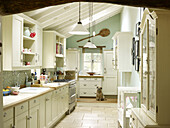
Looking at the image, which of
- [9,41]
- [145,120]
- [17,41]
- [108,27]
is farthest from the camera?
[108,27]

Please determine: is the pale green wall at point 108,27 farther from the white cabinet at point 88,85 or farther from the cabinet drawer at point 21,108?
the cabinet drawer at point 21,108

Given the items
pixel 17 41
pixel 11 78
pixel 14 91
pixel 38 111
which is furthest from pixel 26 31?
pixel 38 111

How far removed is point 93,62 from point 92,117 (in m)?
4.42

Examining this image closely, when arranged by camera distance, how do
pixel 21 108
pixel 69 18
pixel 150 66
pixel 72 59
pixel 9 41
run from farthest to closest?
pixel 72 59, pixel 69 18, pixel 9 41, pixel 21 108, pixel 150 66

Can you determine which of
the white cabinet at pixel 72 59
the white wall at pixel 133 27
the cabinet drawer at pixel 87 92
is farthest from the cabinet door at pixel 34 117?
the white cabinet at pixel 72 59

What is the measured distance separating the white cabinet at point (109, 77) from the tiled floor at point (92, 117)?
1488 mm

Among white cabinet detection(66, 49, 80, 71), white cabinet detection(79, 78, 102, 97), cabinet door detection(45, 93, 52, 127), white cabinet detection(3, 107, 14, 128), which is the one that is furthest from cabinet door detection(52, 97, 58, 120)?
white cabinet detection(66, 49, 80, 71)

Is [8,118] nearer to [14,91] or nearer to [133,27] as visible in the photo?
[14,91]

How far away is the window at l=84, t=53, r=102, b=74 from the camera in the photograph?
10.4 meters

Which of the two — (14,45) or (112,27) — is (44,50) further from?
(112,27)

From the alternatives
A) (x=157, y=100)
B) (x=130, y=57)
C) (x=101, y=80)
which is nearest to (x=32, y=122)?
(x=157, y=100)

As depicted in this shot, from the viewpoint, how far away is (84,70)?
10.4m

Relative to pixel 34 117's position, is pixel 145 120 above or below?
above

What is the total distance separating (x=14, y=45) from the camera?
390 cm
